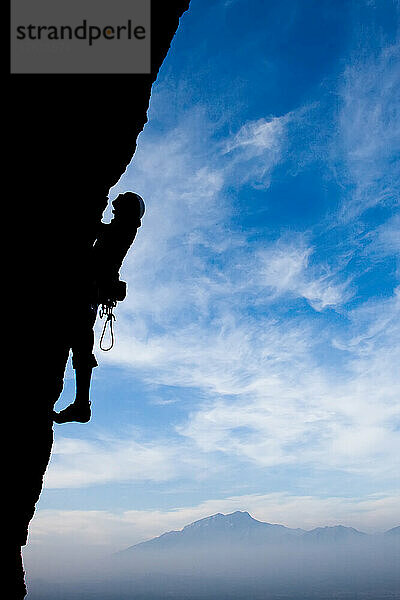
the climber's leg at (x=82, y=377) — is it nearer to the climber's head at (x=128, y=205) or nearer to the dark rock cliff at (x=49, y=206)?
the dark rock cliff at (x=49, y=206)

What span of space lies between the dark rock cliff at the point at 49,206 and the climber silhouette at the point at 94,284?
0.17 metres

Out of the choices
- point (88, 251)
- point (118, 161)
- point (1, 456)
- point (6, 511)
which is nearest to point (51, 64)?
point (118, 161)

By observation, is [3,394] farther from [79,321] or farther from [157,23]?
[157,23]

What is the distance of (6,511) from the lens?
448cm

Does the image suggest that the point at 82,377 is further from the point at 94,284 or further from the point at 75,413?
the point at 94,284

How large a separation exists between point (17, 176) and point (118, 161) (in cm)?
188

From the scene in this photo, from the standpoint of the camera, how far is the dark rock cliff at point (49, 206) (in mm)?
4035

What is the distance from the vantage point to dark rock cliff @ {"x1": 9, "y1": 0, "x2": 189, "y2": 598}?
159 inches

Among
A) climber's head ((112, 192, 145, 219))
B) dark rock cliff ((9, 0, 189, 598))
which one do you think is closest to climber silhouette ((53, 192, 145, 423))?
climber's head ((112, 192, 145, 219))

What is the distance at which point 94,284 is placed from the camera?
5.90 metres

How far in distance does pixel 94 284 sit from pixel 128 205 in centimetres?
128

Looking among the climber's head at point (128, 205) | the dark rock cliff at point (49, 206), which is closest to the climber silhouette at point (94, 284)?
the climber's head at point (128, 205)

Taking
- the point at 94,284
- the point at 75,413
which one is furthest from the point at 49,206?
the point at 75,413

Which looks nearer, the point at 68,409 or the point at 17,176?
the point at 17,176
